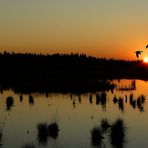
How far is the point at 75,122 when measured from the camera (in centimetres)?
2920

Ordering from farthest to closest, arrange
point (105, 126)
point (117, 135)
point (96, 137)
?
point (105, 126) → point (117, 135) → point (96, 137)

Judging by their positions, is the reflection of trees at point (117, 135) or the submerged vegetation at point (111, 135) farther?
the reflection of trees at point (117, 135)

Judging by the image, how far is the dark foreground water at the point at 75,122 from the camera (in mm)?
22875

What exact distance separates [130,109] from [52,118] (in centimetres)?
755

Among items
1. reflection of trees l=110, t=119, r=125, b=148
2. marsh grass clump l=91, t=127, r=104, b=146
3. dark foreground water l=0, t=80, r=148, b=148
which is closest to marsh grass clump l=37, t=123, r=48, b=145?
dark foreground water l=0, t=80, r=148, b=148

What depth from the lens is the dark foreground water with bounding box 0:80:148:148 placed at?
22.9 metres

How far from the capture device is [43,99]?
43.7 metres

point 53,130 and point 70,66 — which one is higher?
point 70,66

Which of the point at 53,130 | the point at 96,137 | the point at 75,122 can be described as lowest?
the point at 96,137

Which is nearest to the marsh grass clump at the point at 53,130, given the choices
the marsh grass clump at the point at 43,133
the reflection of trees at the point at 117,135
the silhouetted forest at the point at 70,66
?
the marsh grass clump at the point at 43,133

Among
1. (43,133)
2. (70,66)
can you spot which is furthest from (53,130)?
(70,66)

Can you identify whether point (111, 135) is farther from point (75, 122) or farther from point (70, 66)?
point (70, 66)

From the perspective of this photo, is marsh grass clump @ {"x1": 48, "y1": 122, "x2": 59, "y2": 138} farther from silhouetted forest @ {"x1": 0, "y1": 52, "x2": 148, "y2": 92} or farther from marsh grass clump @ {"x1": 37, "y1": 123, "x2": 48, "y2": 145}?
silhouetted forest @ {"x1": 0, "y1": 52, "x2": 148, "y2": 92}

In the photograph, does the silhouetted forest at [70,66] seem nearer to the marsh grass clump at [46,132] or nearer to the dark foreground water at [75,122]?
the dark foreground water at [75,122]
